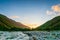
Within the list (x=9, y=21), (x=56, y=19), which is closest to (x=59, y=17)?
(x=56, y=19)

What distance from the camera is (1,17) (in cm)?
10556

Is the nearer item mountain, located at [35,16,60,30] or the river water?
the river water

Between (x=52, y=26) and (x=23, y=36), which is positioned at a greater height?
(x=52, y=26)

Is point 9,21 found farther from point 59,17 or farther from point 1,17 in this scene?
point 59,17

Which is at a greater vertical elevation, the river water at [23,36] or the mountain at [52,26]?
the mountain at [52,26]

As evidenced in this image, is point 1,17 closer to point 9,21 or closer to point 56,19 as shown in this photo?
point 9,21

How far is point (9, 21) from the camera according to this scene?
104m

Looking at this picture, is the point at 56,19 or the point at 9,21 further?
the point at 56,19

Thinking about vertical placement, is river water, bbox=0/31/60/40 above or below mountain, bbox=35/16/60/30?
below

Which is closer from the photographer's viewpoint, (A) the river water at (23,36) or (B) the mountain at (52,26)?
(A) the river water at (23,36)

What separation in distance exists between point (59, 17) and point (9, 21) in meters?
43.3

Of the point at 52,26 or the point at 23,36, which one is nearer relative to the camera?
the point at 23,36

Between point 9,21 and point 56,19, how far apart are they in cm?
3770
